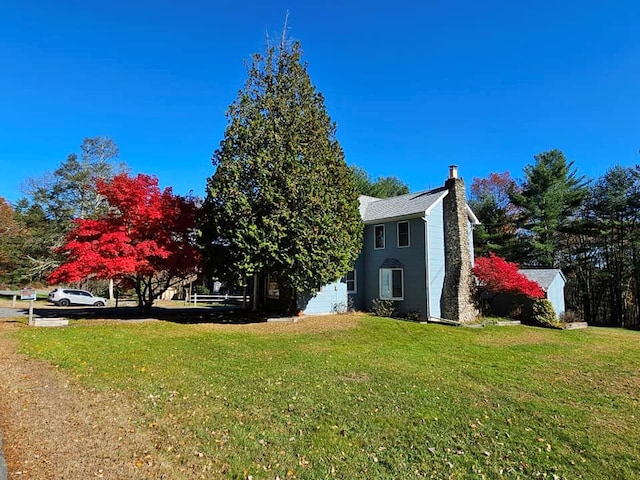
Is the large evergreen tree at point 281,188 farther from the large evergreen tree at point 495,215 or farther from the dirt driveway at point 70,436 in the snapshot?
the large evergreen tree at point 495,215

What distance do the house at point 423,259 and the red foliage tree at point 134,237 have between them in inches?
373

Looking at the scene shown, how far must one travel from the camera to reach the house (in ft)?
61.8

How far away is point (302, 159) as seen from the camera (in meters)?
16.4

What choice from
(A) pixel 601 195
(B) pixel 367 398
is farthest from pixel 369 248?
(A) pixel 601 195

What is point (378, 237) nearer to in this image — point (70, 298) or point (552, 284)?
point (552, 284)

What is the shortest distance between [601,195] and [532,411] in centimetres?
2974

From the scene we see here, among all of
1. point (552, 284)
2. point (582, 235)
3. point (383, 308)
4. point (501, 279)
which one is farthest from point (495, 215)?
point (383, 308)

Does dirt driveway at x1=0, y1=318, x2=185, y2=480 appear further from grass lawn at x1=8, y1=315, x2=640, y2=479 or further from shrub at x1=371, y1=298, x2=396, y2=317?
shrub at x1=371, y1=298, x2=396, y2=317

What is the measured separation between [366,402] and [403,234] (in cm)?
1451

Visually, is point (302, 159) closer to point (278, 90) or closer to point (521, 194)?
point (278, 90)

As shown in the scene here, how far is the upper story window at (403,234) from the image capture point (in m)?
19.9

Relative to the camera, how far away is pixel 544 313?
64.0 ft

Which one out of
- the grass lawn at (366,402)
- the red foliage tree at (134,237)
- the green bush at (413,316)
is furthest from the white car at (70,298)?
the green bush at (413,316)

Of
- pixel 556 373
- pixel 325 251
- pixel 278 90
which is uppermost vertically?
pixel 278 90
